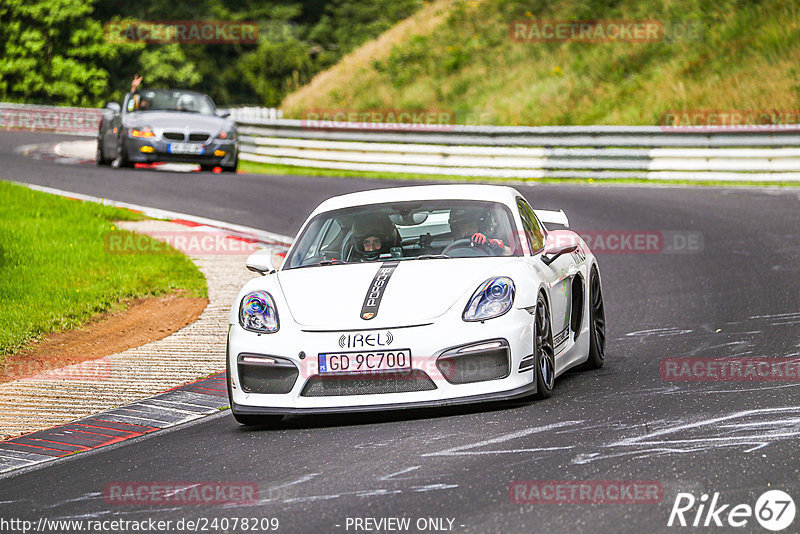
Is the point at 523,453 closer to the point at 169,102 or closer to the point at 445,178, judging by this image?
the point at 445,178

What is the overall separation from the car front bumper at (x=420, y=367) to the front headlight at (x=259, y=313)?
147 mm

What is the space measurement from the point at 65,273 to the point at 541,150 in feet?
40.7

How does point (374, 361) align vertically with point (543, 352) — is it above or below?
above

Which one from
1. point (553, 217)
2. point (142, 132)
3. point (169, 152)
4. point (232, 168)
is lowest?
point (232, 168)

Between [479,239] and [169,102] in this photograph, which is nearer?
[479,239]

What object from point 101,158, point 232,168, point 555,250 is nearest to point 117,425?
point 555,250

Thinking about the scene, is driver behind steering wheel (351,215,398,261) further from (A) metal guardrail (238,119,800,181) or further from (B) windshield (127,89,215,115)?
(B) windshield (127,89,215,115)

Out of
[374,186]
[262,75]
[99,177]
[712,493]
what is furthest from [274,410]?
[262,75]

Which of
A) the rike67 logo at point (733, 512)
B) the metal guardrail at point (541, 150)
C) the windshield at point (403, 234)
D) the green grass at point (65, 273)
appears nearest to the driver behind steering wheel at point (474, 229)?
the windshield at point (403, 234)

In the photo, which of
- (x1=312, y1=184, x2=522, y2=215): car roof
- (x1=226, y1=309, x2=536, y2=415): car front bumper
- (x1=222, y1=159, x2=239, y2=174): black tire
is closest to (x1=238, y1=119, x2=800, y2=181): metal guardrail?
(x1=222, y1=159, x2=239, y2=174): black tire

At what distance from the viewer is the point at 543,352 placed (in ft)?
23.6

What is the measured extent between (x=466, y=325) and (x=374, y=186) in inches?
571

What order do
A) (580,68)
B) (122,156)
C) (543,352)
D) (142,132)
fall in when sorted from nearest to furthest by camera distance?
(543,352), (142,132), (122,156), (580,68)

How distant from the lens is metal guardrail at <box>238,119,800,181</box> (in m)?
21.0
